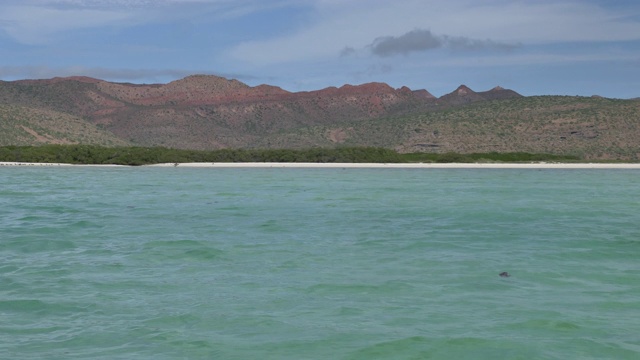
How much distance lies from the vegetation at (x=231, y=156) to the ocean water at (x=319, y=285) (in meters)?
74.2

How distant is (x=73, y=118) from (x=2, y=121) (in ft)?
72.5

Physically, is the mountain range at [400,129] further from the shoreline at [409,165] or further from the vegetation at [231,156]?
the shoreline at [409,165]

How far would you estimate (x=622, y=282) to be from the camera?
57.7 ft

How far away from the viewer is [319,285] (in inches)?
664

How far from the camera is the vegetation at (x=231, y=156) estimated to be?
4208 inches

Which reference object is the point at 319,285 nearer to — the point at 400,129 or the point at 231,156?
the point at 231,156

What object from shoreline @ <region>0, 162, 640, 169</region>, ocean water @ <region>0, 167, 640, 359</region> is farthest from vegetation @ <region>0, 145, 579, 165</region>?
ocean water @ <region>0, 167, 640, 359</region>

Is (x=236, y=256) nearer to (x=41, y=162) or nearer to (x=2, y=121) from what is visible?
(x=41, y=162)

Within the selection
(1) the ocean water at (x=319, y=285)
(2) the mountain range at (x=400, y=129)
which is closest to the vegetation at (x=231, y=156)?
(2) the mountain range at (x=400, y=129)

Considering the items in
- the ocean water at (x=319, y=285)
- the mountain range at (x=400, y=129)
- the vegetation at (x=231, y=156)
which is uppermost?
the mountain range at (x=400, y=129)

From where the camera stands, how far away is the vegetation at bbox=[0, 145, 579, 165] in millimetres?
106875

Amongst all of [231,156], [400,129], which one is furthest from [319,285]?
[400,129]

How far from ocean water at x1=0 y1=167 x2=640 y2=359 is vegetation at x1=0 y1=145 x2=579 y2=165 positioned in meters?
74.2

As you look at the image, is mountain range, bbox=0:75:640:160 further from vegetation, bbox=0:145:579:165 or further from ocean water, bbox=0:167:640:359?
ocean water, bbox=0:167:640:359
